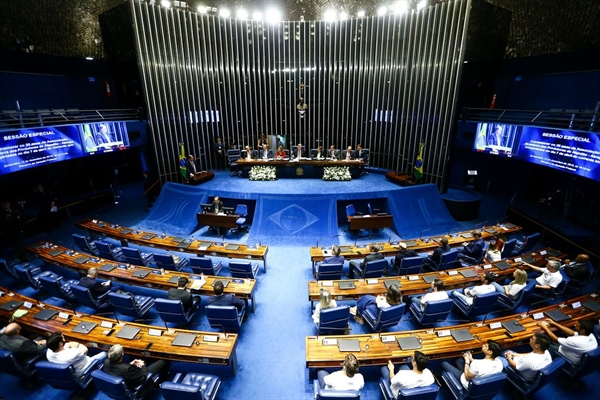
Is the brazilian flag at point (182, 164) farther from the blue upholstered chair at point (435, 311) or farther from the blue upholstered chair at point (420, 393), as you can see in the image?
the blue upholstered chair at point (420, 393)

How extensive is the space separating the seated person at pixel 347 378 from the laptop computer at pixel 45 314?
16.7 feet

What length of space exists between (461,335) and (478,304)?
1.23 meters

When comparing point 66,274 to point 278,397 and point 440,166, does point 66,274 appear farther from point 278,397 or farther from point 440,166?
point 440,166

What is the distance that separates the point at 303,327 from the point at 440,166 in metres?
10.4

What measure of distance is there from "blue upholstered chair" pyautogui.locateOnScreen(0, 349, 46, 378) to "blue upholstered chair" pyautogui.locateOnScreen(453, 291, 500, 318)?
778 cm

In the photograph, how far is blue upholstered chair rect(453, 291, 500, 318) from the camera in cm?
557

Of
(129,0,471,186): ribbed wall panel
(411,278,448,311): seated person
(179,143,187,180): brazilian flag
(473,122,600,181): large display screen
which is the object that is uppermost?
(129,0,471,186): ribbed wall panel

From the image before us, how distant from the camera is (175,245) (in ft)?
27.1

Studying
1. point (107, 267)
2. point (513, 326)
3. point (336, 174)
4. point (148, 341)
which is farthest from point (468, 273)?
point (107, 267)

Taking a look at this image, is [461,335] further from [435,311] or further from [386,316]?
[386,316]

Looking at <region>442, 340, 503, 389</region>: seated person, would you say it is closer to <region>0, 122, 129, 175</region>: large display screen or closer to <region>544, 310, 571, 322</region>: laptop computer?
<region>544, 310, 571, 322</region>: laptop computer

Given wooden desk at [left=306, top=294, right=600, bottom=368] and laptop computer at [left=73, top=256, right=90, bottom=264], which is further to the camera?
laptop computer at [left=73, top=256, right=90, bottom=264]

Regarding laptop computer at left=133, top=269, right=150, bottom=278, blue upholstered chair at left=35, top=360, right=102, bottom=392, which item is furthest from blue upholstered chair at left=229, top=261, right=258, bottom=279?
blue upholstered chair at left=35, top=360, right=102, bottom=392

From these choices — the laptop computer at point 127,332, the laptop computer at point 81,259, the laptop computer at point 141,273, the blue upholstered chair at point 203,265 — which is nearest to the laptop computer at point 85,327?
the laptop computer at point 127,332
